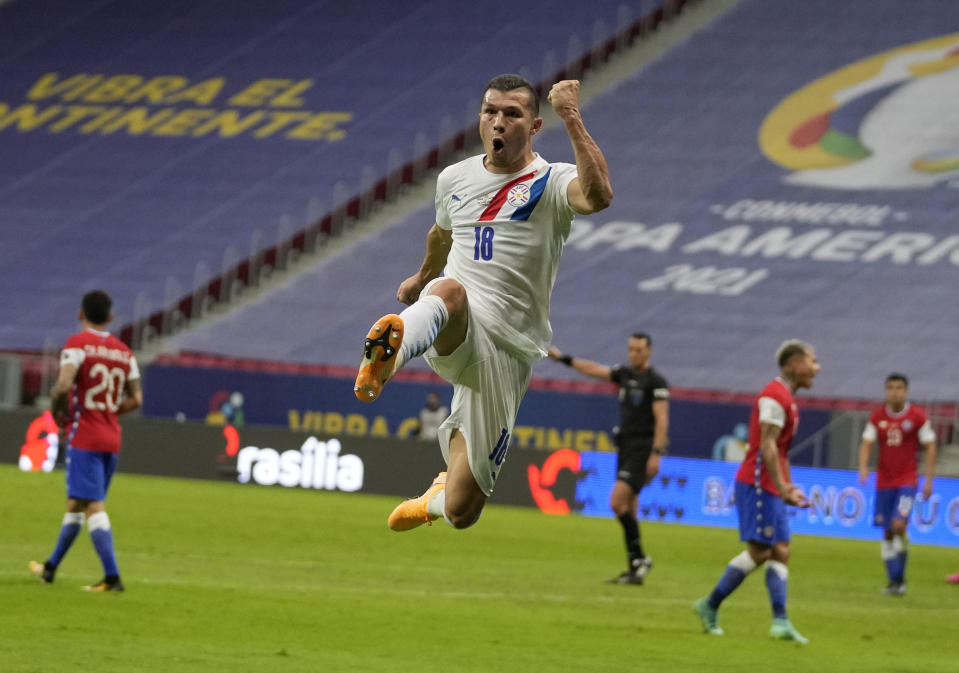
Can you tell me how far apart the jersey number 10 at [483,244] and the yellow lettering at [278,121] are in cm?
3007

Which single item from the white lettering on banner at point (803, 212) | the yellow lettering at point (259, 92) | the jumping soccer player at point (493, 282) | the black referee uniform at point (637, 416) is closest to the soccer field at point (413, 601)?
the black referee uniform at point (637, 416)

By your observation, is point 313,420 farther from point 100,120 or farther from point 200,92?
point 100,120

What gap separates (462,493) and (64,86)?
114 feet

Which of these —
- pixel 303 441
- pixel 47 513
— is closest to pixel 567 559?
pixel 47 513

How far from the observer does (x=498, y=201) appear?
7.35 m

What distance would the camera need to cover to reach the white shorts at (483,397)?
7.32 meters

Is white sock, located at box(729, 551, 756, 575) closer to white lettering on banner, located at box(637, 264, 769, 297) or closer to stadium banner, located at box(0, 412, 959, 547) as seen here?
stadium banner, located at box(0, 412, 959, 547)

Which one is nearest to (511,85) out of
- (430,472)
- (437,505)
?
(437,505)

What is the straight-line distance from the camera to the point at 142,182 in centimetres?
3650

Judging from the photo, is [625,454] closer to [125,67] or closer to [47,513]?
[47,513]

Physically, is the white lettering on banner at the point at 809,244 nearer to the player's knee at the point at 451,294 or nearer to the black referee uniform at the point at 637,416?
the black referee uniform at the point at 637,416

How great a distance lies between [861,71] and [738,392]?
412 inches

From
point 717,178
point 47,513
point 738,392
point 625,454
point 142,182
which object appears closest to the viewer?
point 625,454

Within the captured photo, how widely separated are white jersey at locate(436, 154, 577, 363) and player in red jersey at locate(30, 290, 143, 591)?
520 cm
